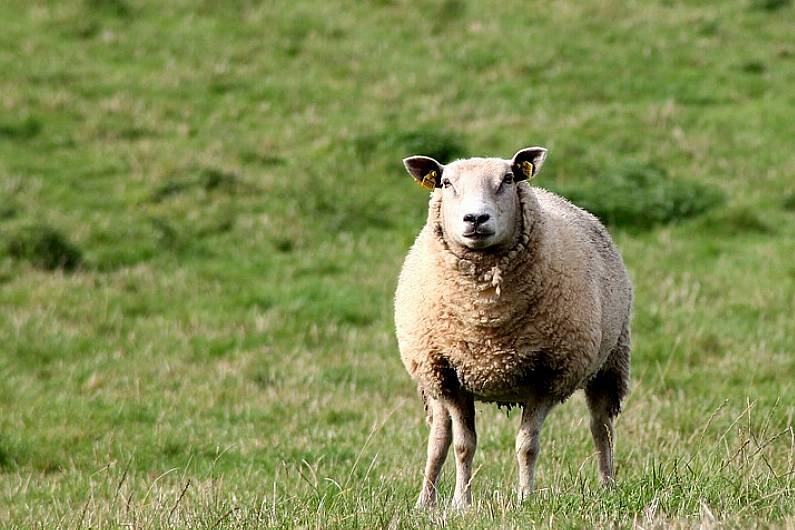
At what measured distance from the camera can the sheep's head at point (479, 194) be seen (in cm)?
504

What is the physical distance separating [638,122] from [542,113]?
4.09ft

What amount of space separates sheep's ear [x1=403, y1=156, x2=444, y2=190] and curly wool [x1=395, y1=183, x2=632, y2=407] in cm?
10

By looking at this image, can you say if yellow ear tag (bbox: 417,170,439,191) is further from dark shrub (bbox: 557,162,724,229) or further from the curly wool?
dark shrub (bbox: 557,162,724,229)

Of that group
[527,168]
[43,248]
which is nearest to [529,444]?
[527,168]

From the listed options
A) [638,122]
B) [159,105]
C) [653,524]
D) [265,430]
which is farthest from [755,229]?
[653,524]

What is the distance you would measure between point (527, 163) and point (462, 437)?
132 centimetres

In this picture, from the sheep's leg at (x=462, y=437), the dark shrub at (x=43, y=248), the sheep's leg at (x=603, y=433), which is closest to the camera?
the sheep's leg at (x=462, y=437)

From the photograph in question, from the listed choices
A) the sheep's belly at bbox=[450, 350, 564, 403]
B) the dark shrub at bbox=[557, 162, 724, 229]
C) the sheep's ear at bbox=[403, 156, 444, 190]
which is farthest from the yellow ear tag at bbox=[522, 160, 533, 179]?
the dark shrub at bbox=[557, 162, 724, 229]

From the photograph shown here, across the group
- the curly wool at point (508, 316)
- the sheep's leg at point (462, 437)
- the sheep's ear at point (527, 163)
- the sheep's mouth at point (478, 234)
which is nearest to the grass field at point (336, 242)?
the sheep's leg at point (462, 437)

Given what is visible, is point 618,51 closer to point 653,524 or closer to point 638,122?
point 638,122

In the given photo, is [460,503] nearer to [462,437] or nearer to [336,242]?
[462,437]

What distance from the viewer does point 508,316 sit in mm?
5230

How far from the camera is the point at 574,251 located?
558 cm

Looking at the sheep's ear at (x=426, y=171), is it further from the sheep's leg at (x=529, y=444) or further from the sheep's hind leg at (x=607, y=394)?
the sheep's hind leg at (x=607, y=394)
